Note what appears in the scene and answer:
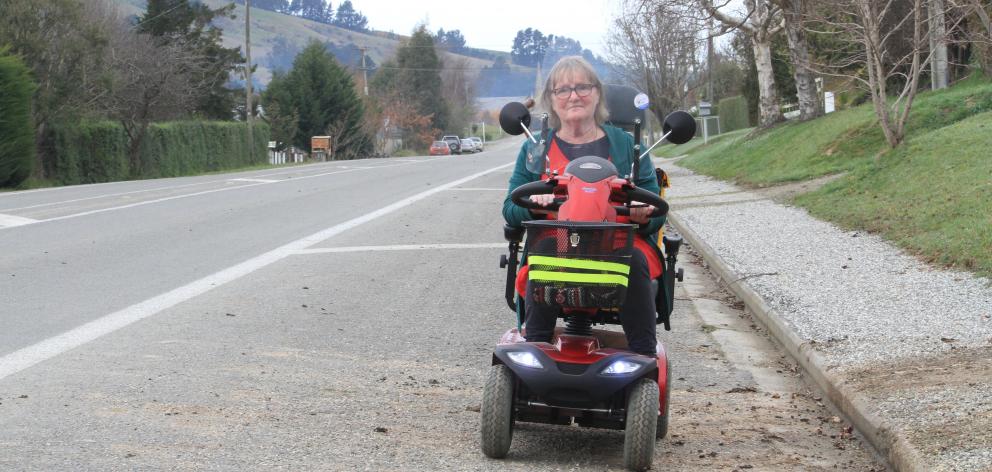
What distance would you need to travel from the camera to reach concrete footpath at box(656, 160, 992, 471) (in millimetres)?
5215

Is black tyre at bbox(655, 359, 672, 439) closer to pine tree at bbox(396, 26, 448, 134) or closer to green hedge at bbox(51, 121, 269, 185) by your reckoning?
green hedge at bbox(51, 121, 269, 185)

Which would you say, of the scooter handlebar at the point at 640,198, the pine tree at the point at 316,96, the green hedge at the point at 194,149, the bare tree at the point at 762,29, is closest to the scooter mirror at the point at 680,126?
the scooter handlebar at the point at 640,198

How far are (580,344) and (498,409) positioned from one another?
1.53 ft

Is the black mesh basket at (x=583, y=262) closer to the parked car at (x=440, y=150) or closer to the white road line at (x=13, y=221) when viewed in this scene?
the white road line at (x=13, y=221)

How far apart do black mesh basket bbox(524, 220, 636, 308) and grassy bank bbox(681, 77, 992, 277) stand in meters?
5.61

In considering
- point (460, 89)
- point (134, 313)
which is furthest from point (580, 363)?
point (460, 89)

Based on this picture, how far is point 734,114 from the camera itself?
177ft

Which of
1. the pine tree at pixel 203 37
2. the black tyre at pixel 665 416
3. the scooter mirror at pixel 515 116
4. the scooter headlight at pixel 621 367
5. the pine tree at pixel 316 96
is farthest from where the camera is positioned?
the pine tree at pixel 316 96

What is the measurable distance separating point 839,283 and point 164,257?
22.0 ft

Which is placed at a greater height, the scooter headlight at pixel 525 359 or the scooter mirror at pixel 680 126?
the scooter mirror at pixel 680 126

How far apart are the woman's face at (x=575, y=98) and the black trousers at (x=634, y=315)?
89 cm

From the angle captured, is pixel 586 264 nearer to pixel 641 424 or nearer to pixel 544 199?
pixel 544 199

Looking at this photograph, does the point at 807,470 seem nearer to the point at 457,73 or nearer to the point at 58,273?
the point at 58,273

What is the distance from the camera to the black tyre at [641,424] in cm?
479
